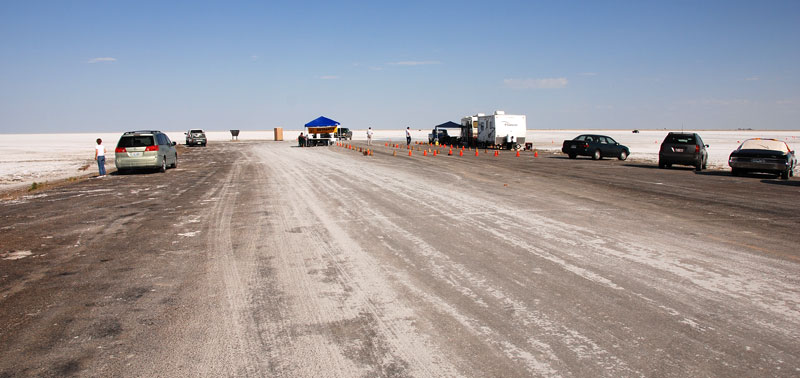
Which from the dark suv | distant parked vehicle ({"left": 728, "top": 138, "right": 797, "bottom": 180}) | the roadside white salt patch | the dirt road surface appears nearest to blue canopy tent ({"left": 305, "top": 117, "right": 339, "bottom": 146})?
the dark suv

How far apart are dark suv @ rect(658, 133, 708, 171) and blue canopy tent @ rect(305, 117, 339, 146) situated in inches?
1168

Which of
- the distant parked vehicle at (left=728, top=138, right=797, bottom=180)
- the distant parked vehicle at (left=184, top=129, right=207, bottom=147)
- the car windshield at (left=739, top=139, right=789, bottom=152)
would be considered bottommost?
the distant parked vehicle at (left=728, top=138, right=797, bottom=180)

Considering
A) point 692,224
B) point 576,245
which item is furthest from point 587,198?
point 576,245

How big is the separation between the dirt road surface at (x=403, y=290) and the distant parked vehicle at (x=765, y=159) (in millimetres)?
8193

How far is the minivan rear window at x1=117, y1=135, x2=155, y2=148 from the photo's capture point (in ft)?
66.2

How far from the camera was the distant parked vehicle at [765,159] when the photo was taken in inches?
713

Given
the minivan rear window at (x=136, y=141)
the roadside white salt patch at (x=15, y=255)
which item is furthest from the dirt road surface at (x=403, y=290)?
the minivan rear window at (x=136, y=141)

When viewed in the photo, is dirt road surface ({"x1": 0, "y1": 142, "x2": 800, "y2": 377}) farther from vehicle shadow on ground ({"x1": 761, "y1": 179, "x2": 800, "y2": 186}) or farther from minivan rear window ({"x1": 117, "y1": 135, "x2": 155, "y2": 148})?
minivan rear window ({"x1": 117, "y1": 135, "x2": 155, "y2": 148})

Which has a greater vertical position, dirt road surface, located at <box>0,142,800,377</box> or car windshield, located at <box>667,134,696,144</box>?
car windshield, located at <box>667,134,696,144</box>

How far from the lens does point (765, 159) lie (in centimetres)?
1841

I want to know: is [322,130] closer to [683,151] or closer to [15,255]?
[683,151]

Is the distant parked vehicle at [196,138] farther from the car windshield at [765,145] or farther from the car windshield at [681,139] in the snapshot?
the car windshield at [765,145]

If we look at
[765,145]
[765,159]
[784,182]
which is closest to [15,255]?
[784,182]

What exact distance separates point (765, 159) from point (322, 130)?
34.5 m
